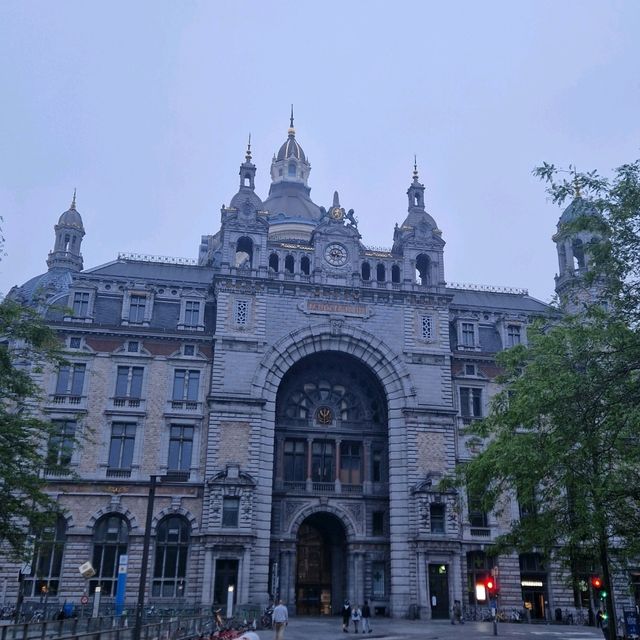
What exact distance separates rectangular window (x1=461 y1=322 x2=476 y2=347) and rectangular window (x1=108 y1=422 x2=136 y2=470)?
25670mm

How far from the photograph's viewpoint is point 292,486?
52.0m

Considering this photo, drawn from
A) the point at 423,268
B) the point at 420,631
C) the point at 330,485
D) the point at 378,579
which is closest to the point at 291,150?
the point at 423,268

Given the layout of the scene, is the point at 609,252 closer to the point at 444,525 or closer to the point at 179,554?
the point at 444,525

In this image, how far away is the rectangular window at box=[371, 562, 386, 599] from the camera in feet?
164

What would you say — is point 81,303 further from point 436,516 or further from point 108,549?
point 436,516

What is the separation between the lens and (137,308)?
52156mm

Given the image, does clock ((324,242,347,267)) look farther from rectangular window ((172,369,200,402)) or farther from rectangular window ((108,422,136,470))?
rectangular window ((108,422,136,470))

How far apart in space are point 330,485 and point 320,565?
21.8 feet

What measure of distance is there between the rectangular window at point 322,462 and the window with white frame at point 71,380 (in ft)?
56.7

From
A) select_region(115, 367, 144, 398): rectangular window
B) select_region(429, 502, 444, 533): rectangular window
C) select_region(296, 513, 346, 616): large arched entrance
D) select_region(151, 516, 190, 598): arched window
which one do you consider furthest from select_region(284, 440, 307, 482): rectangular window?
select_region(115, 367, 144, 398): rectangular window

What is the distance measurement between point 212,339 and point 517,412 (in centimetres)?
2838

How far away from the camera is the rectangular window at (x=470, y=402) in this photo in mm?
53781

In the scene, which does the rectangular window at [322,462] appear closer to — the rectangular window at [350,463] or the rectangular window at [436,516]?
the rectangular window at [350,463]

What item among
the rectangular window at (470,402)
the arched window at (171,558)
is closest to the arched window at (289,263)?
the rectangular window at (470,402)
